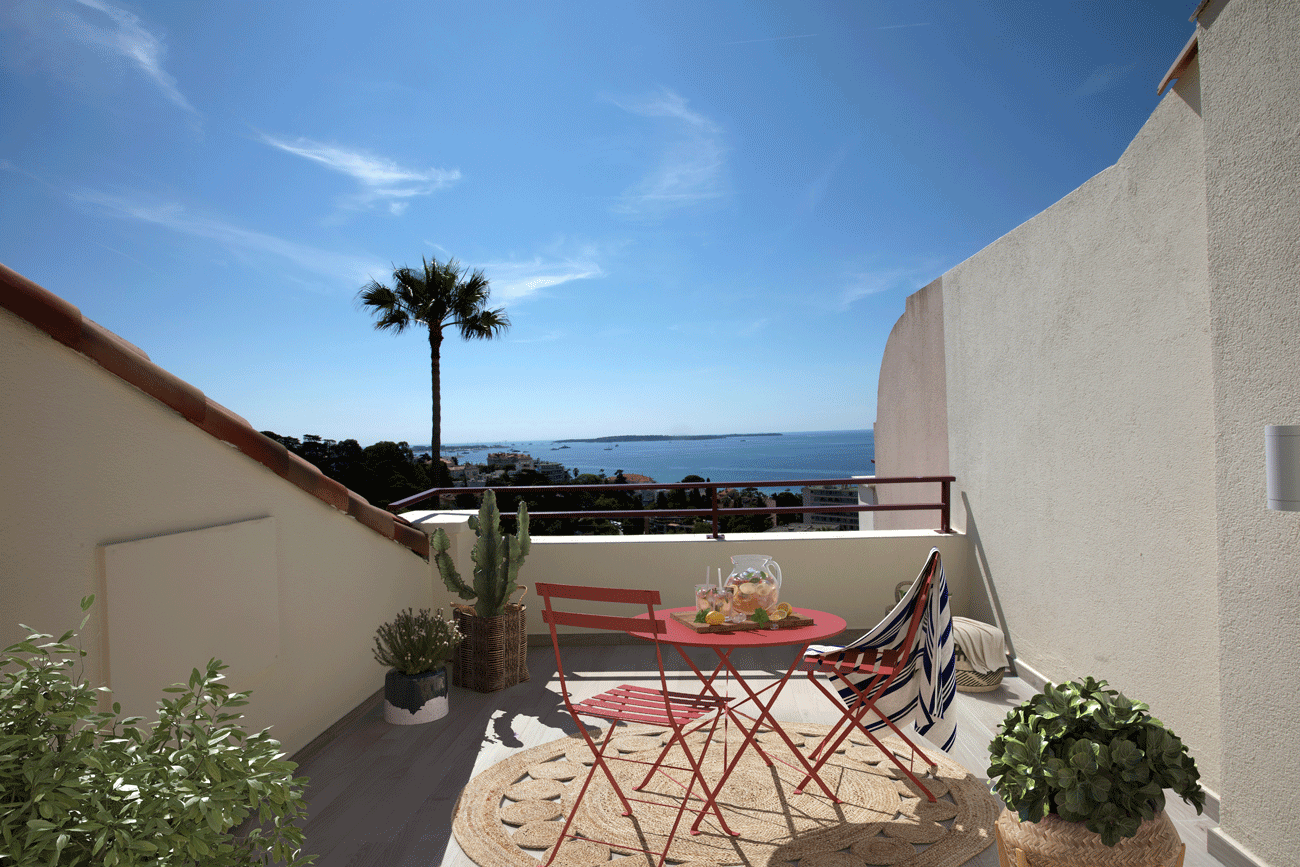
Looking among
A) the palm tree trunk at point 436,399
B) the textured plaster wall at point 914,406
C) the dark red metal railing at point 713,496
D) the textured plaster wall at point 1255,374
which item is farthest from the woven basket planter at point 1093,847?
the palm tree trunk at point 436,399

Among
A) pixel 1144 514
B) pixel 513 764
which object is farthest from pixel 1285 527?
pixel 513 764

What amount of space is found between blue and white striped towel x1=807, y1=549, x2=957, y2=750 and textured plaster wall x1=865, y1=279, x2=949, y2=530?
116 inches

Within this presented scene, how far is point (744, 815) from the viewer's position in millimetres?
2740

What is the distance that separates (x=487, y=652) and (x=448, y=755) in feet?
2.93

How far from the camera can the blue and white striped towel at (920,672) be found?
2.68m

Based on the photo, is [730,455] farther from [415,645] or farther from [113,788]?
[113,788]

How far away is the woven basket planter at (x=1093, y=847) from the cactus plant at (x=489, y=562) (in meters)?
3.12

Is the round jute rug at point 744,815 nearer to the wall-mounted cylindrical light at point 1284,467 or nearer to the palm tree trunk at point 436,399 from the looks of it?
the wall-mounted cylindrical light at point 1284,467

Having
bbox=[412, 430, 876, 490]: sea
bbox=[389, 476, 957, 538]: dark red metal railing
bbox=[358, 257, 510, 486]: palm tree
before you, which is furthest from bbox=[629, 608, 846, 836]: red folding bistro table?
bbox=[412, 430, 876, 490]: sea

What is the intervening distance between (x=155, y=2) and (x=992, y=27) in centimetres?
843

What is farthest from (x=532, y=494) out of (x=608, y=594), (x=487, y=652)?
(x=608, y=594)

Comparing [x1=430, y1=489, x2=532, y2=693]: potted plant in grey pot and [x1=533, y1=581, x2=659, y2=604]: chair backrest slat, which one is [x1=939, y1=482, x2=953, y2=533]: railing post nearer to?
[x1=430, y1=489, x2=532, y2=693]: potted plant in grey pot

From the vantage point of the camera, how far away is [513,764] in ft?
10.4

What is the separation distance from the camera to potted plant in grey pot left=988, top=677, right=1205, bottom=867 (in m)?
1.61
